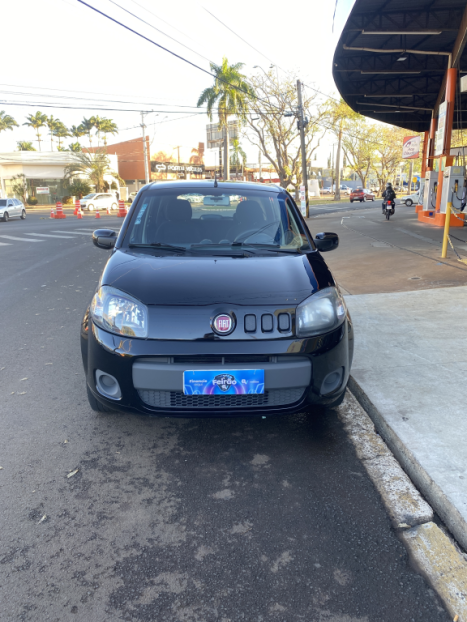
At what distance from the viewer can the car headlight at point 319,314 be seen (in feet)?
9.33

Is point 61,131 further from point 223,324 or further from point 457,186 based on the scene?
point 223,324

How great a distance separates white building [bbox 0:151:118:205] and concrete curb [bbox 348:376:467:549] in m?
53.3

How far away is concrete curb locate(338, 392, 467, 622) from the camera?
2006 mm

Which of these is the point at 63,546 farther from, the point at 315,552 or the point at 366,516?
the point at 366,516

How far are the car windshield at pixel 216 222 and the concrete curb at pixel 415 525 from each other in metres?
1.51

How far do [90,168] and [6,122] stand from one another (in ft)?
82.7

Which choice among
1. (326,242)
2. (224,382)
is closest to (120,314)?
(224,382)

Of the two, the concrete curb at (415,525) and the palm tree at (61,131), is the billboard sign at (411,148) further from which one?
the palm tree at (61,131)

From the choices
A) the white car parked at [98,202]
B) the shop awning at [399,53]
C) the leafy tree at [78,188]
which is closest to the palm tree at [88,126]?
the leafy tree at [78,188]

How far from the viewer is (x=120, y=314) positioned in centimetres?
288

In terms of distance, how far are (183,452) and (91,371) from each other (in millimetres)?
745

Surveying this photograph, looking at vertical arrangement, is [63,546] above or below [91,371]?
below

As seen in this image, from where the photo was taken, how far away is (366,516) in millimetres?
2449

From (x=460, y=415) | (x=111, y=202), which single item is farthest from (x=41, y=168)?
(x=460, y=415)
